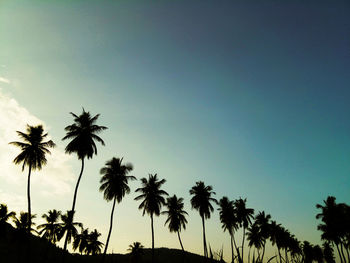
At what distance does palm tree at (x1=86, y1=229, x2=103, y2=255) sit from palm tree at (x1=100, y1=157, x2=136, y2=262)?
3038 cm

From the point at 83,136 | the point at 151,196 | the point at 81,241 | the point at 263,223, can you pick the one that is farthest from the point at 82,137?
the point at 263,223

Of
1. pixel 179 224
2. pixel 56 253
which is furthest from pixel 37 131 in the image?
pixel 56 253

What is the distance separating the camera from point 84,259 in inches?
2311

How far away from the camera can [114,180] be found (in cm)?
3747

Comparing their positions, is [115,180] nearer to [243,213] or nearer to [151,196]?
[151,196]

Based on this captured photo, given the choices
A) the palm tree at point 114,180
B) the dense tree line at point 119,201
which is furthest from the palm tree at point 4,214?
the palm tree at point 114,180

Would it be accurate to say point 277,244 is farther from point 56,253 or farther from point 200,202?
point 56,253

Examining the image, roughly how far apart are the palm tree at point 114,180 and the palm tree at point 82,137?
4.26m

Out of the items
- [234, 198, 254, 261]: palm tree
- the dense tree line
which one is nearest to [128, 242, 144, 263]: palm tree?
the dense tree line

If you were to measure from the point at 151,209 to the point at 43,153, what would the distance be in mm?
21853

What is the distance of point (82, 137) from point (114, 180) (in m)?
9.13

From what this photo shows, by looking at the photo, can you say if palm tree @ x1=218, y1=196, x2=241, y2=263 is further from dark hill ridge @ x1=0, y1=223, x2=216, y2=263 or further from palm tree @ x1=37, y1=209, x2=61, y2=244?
palm tree @ x1=37, y1=209, x2=61, y2=244

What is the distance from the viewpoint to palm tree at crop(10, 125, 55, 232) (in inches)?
1302

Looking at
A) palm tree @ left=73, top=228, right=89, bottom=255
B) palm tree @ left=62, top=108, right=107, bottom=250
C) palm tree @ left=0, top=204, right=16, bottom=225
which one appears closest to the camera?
palm tree @ left=62, top=108, right=107, bottom=250
